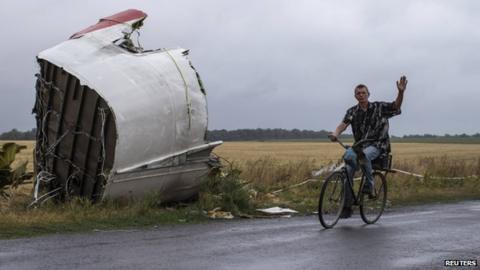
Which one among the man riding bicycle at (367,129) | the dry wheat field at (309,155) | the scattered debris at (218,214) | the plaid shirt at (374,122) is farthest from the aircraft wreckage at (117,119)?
the plaid shirt at (374,122)

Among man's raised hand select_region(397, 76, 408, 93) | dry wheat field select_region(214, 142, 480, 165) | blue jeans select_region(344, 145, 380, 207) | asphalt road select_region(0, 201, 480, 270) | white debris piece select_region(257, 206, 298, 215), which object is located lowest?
white debris piece select_region(257, 206, 298, 215)

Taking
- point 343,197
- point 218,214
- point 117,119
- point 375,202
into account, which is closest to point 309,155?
point 218,214

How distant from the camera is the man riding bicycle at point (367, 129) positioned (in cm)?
1016

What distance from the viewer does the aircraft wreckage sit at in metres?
11.2

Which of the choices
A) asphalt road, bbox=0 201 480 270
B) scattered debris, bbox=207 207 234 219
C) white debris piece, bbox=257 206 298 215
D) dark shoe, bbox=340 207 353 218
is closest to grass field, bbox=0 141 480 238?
scattered debris, bbox=207 207 234 219

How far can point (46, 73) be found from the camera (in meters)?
12.3

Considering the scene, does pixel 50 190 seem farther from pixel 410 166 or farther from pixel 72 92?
pixel 410 166

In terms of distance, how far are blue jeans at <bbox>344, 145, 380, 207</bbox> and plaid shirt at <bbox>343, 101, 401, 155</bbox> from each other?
10 cm

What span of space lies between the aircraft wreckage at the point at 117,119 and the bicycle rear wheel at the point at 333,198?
3.12 m

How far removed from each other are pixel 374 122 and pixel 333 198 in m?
1.27

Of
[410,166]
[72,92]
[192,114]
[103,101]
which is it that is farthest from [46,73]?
[410,166]

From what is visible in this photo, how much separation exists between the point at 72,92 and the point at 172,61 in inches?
72.7

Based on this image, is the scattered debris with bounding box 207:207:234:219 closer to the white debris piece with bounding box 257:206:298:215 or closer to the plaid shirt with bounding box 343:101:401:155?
the white debris piece with bounding box 257:206:298:215

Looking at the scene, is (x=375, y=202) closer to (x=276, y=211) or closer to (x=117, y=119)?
(x=276, y=211)
